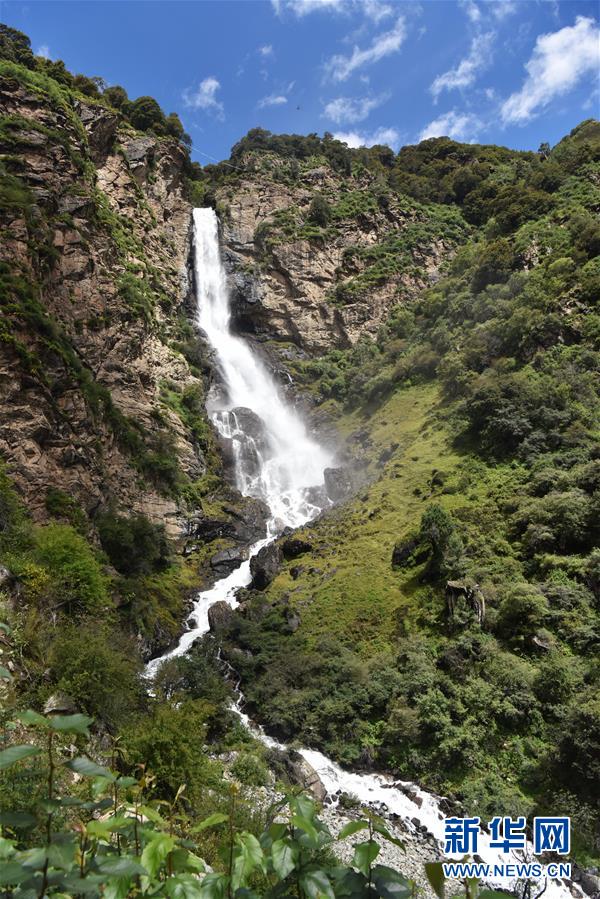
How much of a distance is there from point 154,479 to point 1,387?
12.5 metres

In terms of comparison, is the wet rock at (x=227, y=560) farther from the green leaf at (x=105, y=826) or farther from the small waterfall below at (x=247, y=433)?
the green leaf at (x=105, y=826)

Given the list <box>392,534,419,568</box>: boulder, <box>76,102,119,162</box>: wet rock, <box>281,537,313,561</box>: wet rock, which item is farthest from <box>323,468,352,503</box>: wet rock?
<box>76,102,119,162</box>: wet rock

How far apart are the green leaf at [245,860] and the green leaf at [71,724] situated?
65 centimetres

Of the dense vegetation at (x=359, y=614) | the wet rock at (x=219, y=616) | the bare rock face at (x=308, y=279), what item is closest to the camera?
the dense vegetation at (x=359, y=614)

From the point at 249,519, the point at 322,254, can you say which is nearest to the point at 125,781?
the point at 249,519

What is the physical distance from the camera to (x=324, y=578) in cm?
2669

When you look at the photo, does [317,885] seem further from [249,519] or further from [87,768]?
[249,519]

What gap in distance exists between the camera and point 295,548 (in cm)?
3088

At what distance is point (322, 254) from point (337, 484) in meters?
35.3

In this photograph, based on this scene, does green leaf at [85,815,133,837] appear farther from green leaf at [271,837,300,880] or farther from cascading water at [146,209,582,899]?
cascading water at [146,209,582,899]

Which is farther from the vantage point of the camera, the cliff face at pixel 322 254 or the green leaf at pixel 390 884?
the cliff face at pixel 322 254

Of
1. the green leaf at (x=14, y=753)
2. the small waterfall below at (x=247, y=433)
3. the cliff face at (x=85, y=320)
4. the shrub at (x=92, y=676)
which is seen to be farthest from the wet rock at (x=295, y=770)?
the green leaf at (x=14, y=753)

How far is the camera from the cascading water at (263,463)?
47.3 ft

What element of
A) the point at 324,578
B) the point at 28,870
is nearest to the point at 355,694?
the point at 324,578
